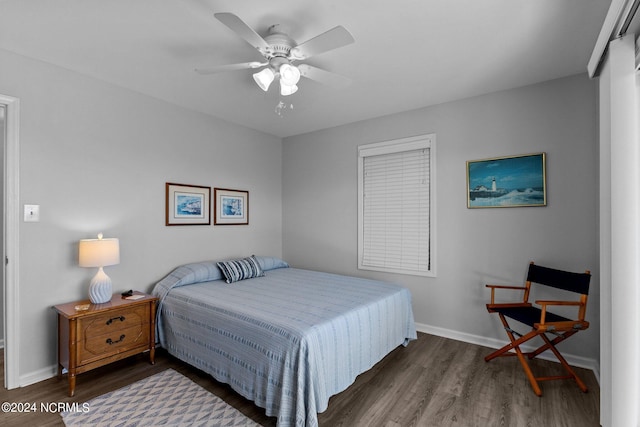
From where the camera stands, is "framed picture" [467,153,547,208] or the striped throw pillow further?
the striped throw pillow

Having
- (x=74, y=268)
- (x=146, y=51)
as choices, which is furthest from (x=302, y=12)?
(x=74, y=268)

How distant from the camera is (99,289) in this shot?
2.66 m

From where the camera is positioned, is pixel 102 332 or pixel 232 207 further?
pixel 232 207

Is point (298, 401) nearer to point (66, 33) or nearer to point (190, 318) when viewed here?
point (190, 318)

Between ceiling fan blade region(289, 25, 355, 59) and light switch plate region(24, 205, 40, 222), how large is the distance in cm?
243

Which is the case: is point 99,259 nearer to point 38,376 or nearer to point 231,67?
point 38,376

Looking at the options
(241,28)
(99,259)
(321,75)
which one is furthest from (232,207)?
(241,28)

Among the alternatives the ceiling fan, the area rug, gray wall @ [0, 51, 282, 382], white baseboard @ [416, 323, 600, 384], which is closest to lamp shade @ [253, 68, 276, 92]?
the ceiling fan

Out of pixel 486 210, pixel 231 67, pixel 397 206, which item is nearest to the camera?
pixel 231 67

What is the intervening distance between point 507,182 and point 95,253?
3826 millimetres

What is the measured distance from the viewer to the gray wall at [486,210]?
9.11ft

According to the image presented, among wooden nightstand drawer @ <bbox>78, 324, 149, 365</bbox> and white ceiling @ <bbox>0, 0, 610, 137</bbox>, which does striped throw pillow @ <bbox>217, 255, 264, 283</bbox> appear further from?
white ceiling @ <bbox>0, 0, 610, 137</bbox>

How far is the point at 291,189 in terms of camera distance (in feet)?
16.0

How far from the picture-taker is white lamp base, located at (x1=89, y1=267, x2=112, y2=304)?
8.71ft
